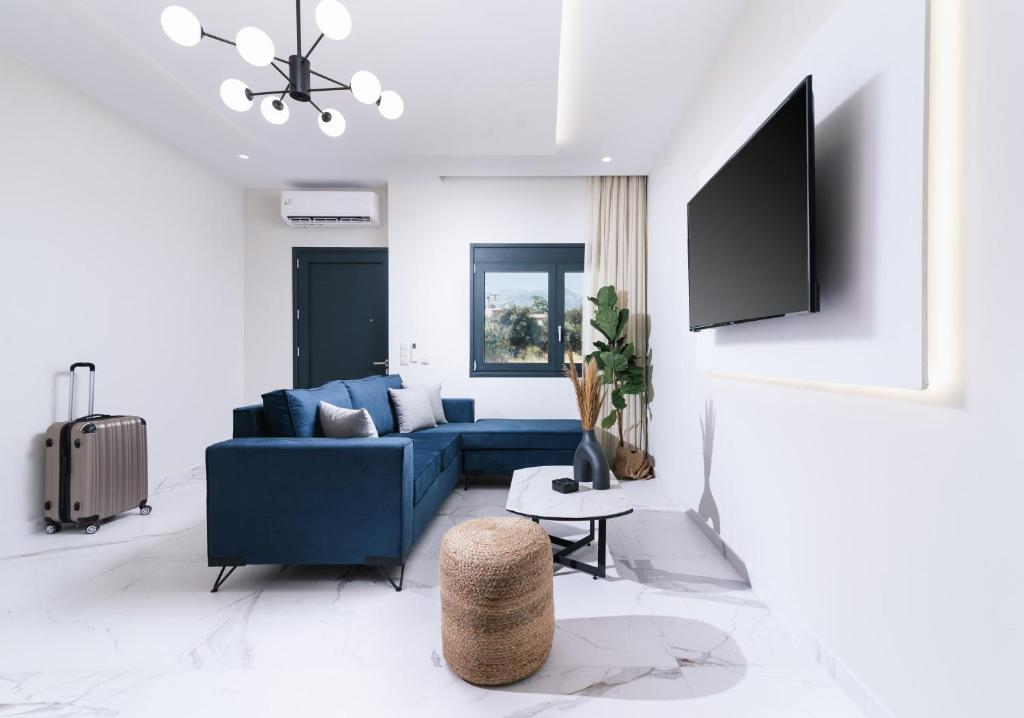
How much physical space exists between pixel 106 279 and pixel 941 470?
14.9 feet

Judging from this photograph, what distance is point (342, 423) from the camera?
2529 mm

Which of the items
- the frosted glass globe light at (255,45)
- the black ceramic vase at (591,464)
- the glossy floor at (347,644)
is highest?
the frosted glass globe light at (255,45)

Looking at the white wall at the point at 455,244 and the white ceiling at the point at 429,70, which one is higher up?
the white ceiling at the point at 429,70

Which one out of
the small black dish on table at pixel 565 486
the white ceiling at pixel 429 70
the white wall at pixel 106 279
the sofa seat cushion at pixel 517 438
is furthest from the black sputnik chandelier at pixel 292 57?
the sofa seat cushion at pixel 517 438

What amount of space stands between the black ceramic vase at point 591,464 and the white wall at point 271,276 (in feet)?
11.2

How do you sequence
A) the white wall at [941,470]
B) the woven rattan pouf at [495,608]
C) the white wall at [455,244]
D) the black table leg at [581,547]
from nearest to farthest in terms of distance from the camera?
1. the white wall at [941,470]
2. the woven rattan pouf at [495,608]
3. the black table leg at [581,547]
4. the white wall at [455,244]

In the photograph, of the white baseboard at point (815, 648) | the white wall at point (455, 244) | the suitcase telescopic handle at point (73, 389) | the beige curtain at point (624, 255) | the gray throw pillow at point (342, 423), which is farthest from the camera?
the white wall at point (455, 244)

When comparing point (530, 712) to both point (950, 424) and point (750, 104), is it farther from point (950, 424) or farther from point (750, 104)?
point (750, 104)

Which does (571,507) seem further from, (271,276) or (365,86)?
(271,276)

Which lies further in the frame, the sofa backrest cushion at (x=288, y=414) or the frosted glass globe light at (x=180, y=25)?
the sofa backrest cushion at (x=288, y=414)

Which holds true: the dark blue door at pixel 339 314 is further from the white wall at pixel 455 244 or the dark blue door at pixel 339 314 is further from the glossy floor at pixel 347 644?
the glossy floor at pixel 347 644

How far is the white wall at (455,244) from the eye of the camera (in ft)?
15.5

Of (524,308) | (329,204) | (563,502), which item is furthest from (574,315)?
(563,502)

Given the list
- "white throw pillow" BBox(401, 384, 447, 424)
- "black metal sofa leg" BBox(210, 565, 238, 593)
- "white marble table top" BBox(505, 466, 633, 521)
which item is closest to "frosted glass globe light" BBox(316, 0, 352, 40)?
"white marble table top" BBox(505, 466, 633, 521)
